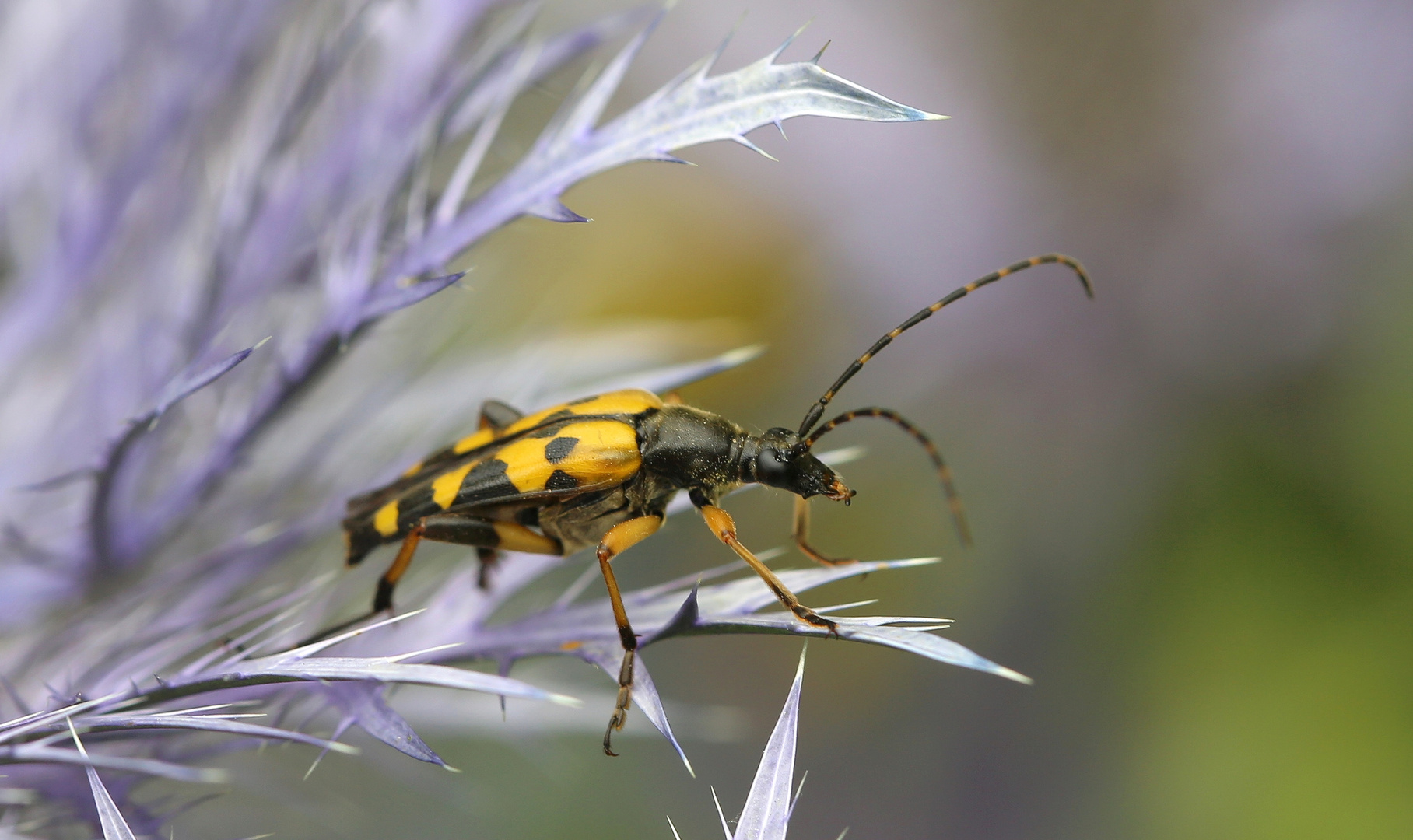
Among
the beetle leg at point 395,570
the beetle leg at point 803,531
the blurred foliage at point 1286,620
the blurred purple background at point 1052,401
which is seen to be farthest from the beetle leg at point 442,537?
the blurred foliage at point 1286,620

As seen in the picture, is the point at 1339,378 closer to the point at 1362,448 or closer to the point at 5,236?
the point at 1362,448

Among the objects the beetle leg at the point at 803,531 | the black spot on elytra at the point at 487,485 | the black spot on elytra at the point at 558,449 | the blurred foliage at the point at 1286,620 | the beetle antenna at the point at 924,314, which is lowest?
the blurred foliage at the point at 1286,620

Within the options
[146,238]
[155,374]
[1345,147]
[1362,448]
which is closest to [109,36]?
[146,238]

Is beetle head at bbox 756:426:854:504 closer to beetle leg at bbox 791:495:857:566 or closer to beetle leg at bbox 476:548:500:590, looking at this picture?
beetle leg at bbox 791:495:857:566

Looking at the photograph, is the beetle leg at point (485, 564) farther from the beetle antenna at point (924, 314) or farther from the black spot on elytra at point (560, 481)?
the beetle antenna at point (924, 314)

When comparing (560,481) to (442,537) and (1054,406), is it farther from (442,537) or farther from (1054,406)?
(1054,406)

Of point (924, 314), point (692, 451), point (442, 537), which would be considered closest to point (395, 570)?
point (442, 537)
